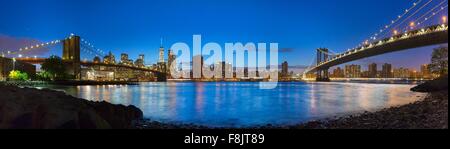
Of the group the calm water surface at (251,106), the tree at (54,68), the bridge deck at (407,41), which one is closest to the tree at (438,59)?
the bridge deck at (407,41)

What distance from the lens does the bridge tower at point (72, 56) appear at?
272 ft

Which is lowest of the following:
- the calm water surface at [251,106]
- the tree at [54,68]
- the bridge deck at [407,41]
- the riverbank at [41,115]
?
the calm water surface at [251,106]

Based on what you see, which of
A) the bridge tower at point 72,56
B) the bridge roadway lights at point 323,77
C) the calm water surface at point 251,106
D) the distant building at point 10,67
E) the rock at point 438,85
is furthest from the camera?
the bridge roadway lights at point 323,77

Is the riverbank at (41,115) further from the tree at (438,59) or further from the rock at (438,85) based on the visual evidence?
the tree at (438,59)

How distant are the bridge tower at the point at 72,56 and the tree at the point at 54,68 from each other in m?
7.44

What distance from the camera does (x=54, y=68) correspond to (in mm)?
70812

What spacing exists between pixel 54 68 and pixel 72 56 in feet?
51.9

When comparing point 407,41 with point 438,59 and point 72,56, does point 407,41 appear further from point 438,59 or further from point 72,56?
point 72,56

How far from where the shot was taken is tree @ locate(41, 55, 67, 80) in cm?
7031

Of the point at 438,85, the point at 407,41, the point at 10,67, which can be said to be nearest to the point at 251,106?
the point at 438,85
